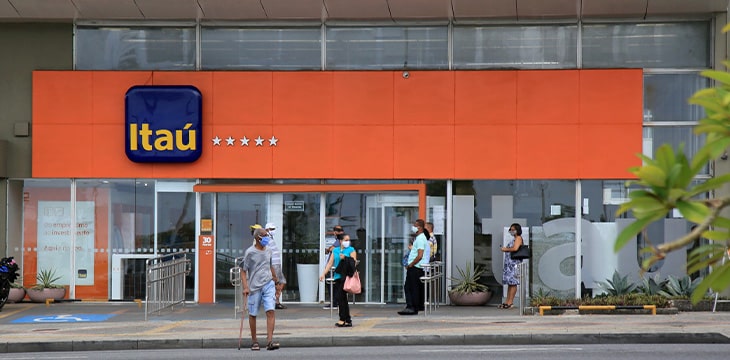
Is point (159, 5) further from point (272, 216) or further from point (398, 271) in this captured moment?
point (398, 271)

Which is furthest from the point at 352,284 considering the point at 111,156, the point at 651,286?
the point at 111,156

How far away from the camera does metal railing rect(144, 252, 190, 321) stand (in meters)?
20.2

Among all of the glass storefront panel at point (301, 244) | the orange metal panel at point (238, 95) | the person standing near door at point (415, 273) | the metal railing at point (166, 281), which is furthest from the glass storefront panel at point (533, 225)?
the metal railing at point (166, 281)

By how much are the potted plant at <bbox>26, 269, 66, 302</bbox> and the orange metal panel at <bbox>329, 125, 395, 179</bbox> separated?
6.59m

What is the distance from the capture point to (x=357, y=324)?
1877cm

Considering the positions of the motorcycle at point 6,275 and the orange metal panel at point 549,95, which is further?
the orange metal panel at point 549,95

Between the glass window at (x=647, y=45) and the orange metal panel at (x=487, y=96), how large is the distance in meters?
1.74

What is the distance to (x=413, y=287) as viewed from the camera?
2061 cm

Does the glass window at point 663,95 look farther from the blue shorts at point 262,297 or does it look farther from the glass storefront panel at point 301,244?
the blue shorts at point 262,297

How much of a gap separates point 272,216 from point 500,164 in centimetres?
508

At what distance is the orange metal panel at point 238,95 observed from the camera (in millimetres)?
23312

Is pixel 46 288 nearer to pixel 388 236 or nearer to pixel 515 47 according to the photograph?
pixel 388 236

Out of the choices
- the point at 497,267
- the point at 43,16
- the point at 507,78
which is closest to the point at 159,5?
the point at 43,16

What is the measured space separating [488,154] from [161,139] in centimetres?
708
